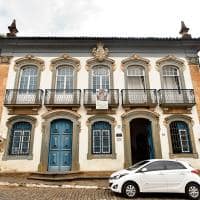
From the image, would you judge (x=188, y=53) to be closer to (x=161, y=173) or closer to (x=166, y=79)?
(x=166, y=79)

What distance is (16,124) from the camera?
12898mm

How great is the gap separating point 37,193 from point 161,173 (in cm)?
485

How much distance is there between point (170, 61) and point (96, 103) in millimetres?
5946

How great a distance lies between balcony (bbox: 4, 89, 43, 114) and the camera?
12.8 metres

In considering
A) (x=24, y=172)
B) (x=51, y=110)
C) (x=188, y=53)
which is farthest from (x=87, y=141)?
(x=188, y=53)

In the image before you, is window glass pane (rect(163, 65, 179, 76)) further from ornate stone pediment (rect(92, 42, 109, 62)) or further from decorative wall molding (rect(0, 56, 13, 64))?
decorative wall molding (rect(0, 56, 13, 64))

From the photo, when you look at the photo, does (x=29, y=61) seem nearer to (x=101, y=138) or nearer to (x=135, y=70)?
(x=101, y=138)

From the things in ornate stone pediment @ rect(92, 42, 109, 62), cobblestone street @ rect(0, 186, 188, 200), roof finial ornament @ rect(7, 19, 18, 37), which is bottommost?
cobblestone street @ rect(0, 186, 188, 200)

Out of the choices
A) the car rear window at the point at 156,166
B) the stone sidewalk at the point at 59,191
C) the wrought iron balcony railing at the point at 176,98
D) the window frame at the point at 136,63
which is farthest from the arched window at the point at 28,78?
the car rear window at the point at 156,166

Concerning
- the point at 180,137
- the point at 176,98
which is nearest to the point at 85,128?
the point at 180,137

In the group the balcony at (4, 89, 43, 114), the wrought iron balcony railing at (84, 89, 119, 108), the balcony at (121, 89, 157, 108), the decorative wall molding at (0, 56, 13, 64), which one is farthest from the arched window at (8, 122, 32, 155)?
the balcony at (121, 89, 157, 108)

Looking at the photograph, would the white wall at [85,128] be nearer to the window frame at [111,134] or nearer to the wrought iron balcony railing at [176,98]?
the window frame at [111,134]

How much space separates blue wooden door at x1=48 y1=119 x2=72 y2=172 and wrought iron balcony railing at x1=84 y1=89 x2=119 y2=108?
5.54ft

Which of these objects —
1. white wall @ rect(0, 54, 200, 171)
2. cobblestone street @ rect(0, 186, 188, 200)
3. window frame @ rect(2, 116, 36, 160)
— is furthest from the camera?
window frame @ rect(2, 116, 36, 160)
